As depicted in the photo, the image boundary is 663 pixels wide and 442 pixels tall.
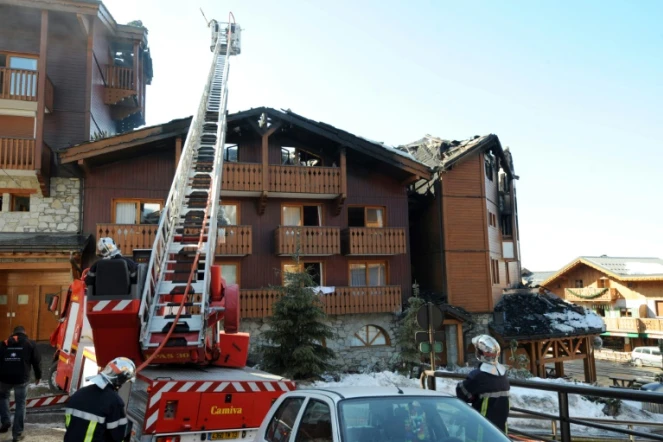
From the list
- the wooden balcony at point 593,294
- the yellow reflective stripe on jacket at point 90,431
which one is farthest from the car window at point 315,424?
the wooden balcony at point 593,294

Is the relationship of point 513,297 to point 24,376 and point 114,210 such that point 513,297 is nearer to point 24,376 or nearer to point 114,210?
point 114,210

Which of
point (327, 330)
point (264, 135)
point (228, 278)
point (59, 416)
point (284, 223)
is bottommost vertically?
point (59, 416)

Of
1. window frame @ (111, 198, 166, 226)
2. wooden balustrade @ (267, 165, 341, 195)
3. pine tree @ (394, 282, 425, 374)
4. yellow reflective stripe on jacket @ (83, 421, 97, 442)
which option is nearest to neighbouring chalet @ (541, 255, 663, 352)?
pine tree @ (394, 282, 425, 374)

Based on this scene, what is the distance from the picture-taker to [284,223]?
21.9 m

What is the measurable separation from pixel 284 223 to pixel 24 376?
13.5 meters

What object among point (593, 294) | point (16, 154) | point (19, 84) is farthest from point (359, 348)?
Answer: point (593, 294)

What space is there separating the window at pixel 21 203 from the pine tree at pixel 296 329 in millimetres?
9661

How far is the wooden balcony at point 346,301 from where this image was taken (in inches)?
777

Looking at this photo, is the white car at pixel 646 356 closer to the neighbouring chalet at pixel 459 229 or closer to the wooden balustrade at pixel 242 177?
the neighbouring chalet at pixel 459 229

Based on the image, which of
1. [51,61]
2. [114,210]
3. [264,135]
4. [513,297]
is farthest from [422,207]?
[51,61]

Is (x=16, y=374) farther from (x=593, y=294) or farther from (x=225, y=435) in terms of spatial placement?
(x=593, y=294)

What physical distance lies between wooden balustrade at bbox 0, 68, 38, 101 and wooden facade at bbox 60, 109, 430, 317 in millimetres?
2601

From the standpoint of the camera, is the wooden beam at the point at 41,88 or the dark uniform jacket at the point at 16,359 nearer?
the dark uniform jacket at the point at 16,359

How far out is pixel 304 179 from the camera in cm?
2108
